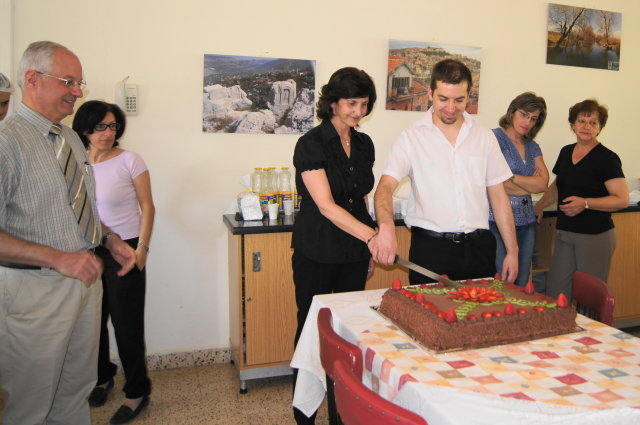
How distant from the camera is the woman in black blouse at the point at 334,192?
196 cm

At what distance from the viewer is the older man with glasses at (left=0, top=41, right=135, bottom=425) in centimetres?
152

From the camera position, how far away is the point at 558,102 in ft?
12.2

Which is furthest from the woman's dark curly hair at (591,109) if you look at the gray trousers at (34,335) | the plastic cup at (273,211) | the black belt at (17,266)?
the black belt at (17,266)

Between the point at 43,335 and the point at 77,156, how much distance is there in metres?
0.63

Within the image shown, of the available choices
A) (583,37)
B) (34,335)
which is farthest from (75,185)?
(583,37)

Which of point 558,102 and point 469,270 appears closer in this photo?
point 469,270

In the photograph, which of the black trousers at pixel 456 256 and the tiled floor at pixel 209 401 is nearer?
the black trousers at pixel 456 256

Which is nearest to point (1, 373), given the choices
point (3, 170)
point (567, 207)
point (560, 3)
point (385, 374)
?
point (3, 170)

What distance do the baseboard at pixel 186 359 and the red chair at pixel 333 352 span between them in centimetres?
187

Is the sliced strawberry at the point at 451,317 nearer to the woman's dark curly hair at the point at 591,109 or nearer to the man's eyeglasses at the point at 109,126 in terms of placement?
the man's eyeglasses at the point at 109,126

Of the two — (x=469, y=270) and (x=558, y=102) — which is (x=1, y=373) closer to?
(x=469, y=270)

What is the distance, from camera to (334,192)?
2025 mm

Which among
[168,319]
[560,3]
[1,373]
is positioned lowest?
[168,319]

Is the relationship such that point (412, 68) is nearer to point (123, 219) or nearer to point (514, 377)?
point (123, 219)
